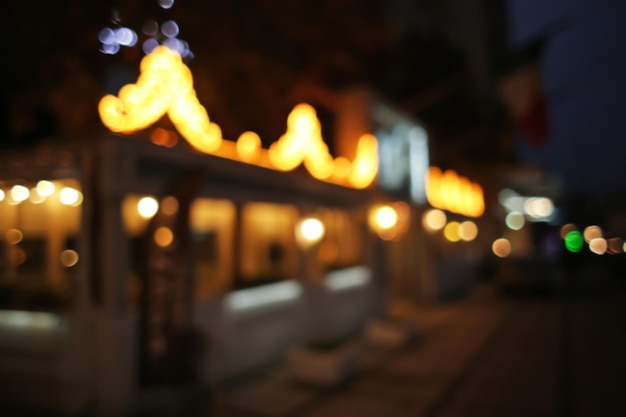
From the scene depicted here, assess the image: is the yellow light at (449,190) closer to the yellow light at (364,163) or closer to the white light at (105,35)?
the yellow light at (364,163)

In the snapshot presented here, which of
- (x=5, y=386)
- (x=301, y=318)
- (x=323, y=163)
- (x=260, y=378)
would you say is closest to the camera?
(x=5, y=386)

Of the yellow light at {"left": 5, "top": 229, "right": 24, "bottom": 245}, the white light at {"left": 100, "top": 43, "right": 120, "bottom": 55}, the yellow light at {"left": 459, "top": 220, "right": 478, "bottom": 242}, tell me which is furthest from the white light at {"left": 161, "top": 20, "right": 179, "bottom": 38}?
the yellow light at {"left": 459, "top": 220, "right": 478, "bottom": 242}

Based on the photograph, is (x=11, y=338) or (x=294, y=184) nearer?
(x=11, y=338)

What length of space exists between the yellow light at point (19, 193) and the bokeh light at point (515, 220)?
26.1 meters

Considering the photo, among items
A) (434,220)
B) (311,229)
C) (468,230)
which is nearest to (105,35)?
(311,229)

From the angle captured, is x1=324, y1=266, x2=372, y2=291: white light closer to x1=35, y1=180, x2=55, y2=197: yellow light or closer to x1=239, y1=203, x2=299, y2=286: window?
x1=239, y1=203, x2=299, y2=286: window

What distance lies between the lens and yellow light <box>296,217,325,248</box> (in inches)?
380

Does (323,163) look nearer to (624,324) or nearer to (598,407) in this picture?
(598,407)

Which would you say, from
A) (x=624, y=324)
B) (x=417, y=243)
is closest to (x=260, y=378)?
(x=624, y=324)

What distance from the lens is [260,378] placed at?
7.59 metres

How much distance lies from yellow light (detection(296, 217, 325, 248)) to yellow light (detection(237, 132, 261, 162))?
1718mm

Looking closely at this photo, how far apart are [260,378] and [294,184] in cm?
370

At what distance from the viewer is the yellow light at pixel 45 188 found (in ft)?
22.0

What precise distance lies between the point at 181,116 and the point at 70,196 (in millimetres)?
1901
